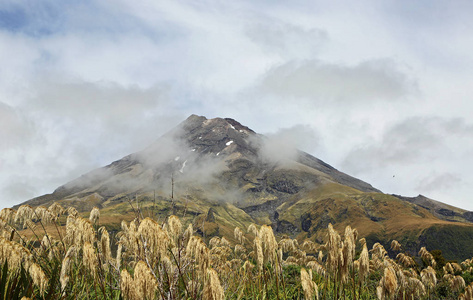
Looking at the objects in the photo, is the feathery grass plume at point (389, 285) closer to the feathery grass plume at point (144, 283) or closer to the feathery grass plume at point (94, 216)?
the feathery grass plume at point (144, 283)

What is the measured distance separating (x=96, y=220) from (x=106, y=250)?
4.53 feet

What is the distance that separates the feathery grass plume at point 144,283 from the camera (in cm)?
348

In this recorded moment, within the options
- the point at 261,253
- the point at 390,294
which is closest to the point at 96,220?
the point at 261,253

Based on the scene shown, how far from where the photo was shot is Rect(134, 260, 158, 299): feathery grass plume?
348 cm

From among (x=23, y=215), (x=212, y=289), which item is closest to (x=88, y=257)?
(x=212, y=289)

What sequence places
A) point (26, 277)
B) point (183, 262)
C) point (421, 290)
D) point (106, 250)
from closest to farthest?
point (26, 277) → point (106, 250) → point (183, 262) → point (421, 290)

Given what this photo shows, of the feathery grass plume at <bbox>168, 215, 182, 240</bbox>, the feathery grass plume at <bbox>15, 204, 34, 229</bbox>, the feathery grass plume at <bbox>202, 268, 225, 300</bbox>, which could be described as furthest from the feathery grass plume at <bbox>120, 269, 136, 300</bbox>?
the feathery grass plume at <bbox>15, 204, 34, 229</bbox>

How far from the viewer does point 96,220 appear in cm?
743

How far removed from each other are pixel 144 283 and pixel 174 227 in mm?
2055

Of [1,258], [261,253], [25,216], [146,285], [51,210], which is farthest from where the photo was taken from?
[51,210]

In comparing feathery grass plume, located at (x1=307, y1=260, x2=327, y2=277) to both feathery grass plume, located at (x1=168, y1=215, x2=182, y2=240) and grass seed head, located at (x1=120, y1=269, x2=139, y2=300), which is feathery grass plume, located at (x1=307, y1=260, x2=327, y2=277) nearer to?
feathery grass plume, located at (x1=168, y1=215, x2=182, y2=240)

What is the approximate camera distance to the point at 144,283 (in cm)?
350

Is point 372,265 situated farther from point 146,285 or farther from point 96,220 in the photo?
point 146,285

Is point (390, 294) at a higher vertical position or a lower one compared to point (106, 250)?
lower
